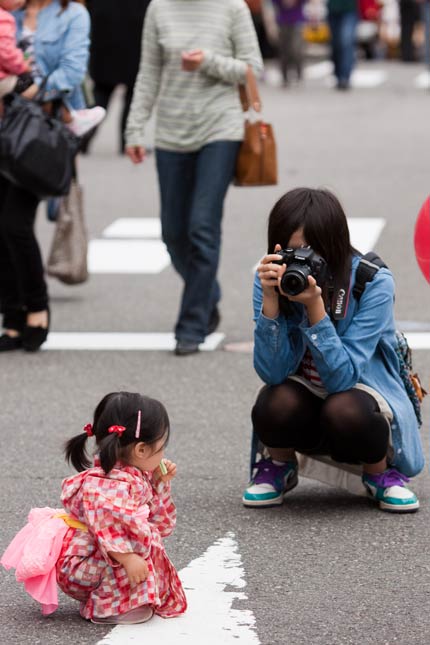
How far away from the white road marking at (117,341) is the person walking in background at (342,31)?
14633 millimetres

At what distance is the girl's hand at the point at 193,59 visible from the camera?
751 cm

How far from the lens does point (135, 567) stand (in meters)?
4.09

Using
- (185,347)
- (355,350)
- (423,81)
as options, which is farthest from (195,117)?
(423,81)

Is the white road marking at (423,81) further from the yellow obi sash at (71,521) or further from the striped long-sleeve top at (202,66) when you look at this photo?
the yellow obi sash at (71,521)

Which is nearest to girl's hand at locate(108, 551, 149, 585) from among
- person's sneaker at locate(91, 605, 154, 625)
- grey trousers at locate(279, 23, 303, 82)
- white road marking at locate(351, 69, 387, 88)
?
person's sneaker at locate(91, 605, 154, 625)

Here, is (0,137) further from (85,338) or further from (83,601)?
(83,601)

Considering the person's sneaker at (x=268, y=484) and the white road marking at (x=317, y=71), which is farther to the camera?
the white road marking at (x=317, y=71)

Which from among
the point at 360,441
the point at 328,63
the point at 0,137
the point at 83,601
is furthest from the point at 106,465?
the point at 328,63

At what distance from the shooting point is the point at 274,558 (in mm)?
4801

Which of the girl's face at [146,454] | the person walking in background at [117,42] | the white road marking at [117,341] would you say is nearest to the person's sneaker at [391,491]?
the girl's face at [146,454]

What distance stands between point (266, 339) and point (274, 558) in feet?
2.27

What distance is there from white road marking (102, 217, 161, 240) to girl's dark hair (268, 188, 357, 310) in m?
6.45

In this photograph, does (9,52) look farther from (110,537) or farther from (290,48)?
(290,48)

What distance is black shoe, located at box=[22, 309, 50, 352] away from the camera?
312 inches
